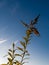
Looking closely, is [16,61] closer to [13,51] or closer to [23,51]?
[13,51]

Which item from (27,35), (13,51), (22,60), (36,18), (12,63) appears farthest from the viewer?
(36,18)

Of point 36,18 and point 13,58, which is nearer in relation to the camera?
point 13,58

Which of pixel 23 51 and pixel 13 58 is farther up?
pixel 23 51

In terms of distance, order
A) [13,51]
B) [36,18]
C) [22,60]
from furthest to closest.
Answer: [36,18], [22,60], [13,51]

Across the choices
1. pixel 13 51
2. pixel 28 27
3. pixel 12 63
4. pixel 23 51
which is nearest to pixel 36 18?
pixel 28 27

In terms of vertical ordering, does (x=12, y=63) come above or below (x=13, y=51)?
below

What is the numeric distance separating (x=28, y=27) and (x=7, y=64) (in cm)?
415

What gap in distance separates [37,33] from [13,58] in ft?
9.53

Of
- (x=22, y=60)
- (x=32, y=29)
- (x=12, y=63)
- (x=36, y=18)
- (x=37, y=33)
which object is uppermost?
(x=36, y=18)

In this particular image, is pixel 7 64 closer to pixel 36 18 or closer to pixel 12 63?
pixel 12 63

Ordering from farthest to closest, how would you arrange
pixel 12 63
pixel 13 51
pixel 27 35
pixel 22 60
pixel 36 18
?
pixel 36 18, pixel 27 35, pixel 22 60, pixel 13 51, pixel 12 63

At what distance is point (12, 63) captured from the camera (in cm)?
980

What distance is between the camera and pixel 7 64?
32.6 feet

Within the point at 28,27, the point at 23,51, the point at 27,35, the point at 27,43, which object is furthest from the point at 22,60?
the point at 28,27
